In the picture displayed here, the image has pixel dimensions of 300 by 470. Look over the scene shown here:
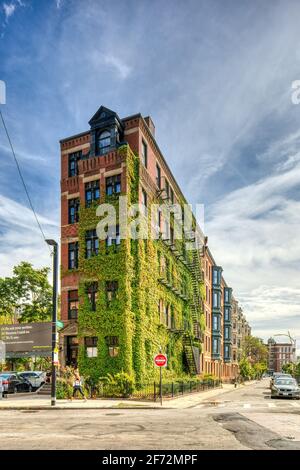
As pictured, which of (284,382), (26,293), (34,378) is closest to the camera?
(284,382)

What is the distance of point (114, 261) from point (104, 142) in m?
8.93

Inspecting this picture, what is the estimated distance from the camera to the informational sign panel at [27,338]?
2900 cm

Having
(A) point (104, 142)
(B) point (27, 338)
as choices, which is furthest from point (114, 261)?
(A) point (104, 142)

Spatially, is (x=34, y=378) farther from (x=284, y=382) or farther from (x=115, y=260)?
(x=284, y=382)

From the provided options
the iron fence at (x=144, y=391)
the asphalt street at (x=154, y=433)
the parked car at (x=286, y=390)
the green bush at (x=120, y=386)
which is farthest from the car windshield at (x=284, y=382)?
the asphalt street at (x=154, y=433)

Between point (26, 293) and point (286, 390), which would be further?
point (26, 293)

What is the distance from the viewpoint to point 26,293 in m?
51.2

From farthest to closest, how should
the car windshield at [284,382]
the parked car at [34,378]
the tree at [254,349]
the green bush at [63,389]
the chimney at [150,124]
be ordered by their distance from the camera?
the tree at [254,349] < the chimney at [150,124] < the parked car at [34,378] < the car windshield at [284,382] < the green bush at [63,389]

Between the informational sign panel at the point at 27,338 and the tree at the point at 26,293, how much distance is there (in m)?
20.5

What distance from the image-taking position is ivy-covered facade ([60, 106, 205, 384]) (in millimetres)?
29141

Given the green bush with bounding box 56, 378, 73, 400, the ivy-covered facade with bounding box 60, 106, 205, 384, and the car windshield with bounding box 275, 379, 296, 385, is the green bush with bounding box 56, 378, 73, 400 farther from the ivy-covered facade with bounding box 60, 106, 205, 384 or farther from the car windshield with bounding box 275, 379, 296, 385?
the car windshield with bounding box 275, 379, 296, 385

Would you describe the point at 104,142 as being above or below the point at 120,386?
above

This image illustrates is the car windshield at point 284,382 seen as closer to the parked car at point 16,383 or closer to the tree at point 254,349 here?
the parked car at point 16,383
